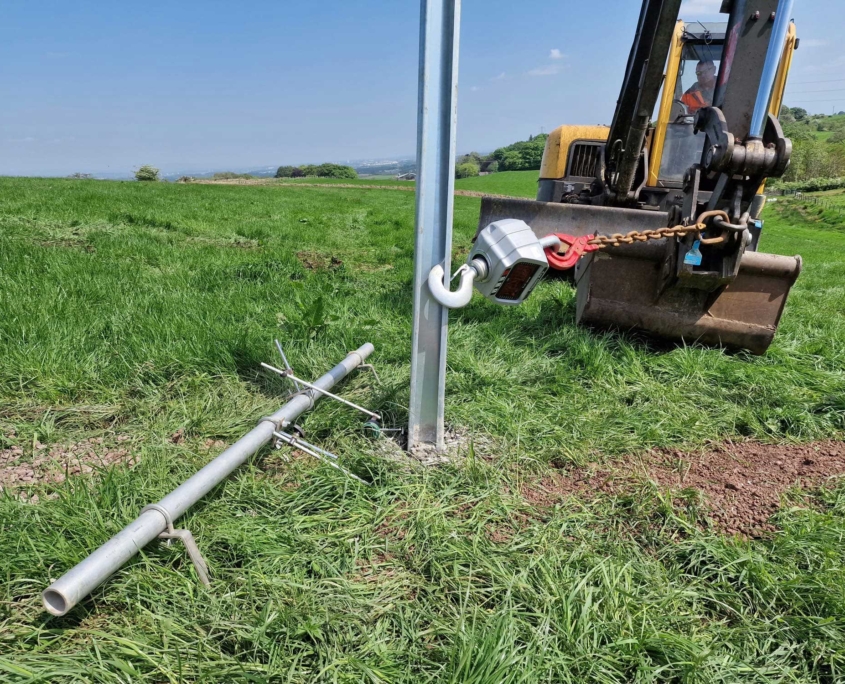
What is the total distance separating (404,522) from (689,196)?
8.82 feet

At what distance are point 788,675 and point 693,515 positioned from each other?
69 centimetres

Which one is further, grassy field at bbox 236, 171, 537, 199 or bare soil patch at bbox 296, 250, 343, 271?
grassy field at bbox 236, 171, 537, 199

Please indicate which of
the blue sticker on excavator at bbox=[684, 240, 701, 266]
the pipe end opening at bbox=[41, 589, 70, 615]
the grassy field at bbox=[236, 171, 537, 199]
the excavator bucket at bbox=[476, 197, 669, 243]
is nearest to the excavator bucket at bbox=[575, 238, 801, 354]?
the blue sticker on excavator at bbox=[684, 240, 701, 266]

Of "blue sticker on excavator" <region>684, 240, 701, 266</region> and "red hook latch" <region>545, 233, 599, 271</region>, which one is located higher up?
"red hook latch" <region>545, 233, 599, 271</region>

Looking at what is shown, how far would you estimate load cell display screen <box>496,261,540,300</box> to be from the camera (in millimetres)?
2064

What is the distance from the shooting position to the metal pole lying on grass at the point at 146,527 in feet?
4.70

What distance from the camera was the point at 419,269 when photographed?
7.38 feet

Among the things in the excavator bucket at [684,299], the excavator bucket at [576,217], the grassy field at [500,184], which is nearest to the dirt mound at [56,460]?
the excavator bucket at [684,299]

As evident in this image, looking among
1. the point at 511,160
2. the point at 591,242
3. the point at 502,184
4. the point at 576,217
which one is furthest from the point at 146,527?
the point at 511,160

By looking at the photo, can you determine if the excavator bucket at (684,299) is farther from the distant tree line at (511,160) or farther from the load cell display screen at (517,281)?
the distant tree line at (511,160)

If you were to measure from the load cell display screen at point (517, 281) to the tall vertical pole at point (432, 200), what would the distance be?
10.5 inches

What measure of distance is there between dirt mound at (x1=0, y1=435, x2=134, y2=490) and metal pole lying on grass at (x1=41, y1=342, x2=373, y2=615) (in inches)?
22.6

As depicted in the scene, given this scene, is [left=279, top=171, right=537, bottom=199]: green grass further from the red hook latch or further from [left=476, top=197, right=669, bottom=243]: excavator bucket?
the red hook latch

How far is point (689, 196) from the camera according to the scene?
3314mm
